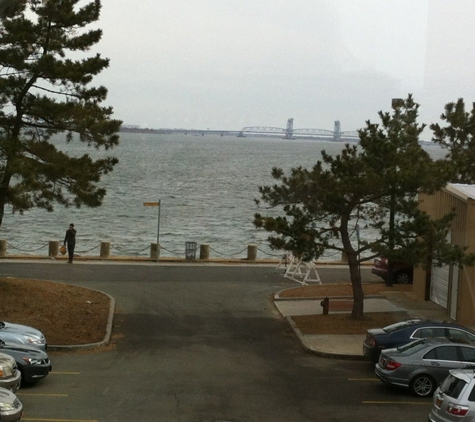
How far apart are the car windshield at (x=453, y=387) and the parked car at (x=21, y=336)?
28.7ft

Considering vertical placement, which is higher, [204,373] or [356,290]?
[356,290]

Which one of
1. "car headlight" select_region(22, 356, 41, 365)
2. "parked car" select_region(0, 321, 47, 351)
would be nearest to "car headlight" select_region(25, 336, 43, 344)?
"parked car" select_region(0, 321, 47, 351)

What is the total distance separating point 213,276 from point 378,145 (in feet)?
37.1

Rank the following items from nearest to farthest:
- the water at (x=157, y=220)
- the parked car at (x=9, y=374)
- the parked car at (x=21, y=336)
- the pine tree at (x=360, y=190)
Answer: the parked car at (x=9, y=374), the parked car at (x=21, y=336), the pine tree at (x=360, y=190), the water at (x=157, y=220)

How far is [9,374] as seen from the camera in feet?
45.5

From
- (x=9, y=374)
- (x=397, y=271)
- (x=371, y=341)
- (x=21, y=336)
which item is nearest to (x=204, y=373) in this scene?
(x=371, y=341)

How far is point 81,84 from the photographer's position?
947 inches

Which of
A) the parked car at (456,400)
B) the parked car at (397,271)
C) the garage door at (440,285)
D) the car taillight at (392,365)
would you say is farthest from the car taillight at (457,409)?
the parked car at (397,271)

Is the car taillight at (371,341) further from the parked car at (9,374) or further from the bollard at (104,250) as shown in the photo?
the bollard at (104,250)

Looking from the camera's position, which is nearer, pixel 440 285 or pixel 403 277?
A: pixel 440 285

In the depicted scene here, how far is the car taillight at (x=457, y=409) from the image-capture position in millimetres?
11625

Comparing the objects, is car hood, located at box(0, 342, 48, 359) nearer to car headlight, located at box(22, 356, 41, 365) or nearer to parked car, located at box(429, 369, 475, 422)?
car headlight, located at box(22, 356, 41, 365)

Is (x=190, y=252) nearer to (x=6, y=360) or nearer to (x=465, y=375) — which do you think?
(x=6, y=360)

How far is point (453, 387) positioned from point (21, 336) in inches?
378
